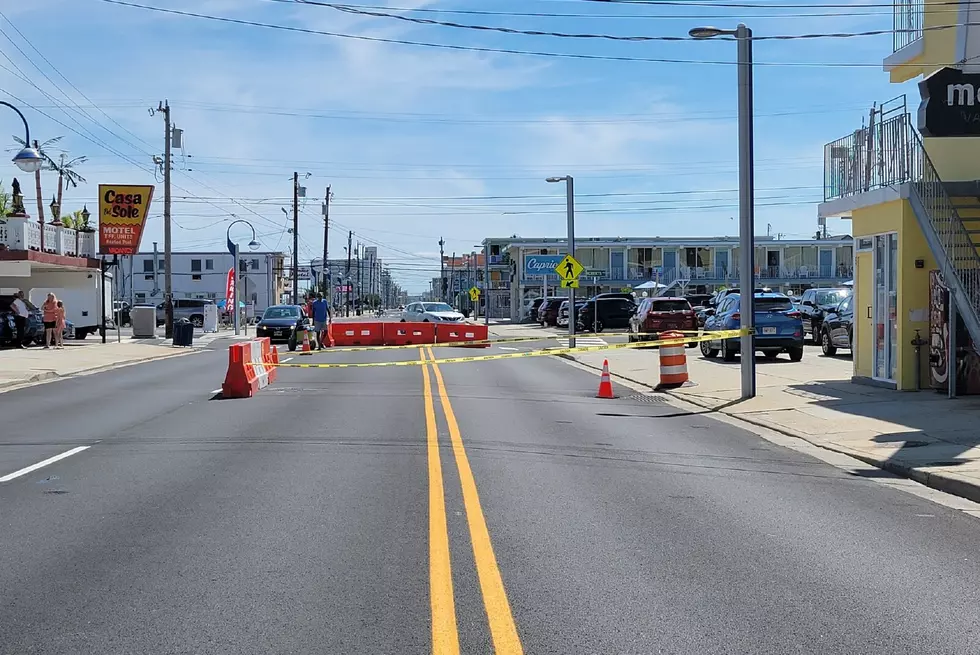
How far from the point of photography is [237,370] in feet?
57.4

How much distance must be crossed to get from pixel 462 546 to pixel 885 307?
13.5 meters

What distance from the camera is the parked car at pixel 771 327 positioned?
81.7 ft

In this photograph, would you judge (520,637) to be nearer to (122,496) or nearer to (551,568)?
(551,568)

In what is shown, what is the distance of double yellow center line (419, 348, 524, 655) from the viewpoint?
16.3ft

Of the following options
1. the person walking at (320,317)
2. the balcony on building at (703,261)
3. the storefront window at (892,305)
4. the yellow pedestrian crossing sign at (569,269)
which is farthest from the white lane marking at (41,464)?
the balcony on building at (703,261)

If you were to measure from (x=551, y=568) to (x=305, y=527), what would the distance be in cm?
205

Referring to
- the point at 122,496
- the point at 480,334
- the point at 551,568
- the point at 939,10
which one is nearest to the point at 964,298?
the point at 939,10

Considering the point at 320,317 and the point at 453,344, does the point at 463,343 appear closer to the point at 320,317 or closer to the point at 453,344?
the point at 453,344

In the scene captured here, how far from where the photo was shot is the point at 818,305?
102 ft

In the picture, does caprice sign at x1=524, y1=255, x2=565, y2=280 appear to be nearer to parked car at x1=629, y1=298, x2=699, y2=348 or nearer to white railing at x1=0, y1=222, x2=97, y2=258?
white railing at x1=0, y1=222, x2=97, y2=258

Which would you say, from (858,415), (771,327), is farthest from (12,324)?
(858,415)

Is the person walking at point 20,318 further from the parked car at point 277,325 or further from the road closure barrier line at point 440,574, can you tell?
the road closure barrier line at point 440,574

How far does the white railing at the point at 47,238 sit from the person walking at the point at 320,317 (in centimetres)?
1037

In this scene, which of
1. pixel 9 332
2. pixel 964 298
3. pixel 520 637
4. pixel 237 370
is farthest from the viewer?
pixel 9 332
